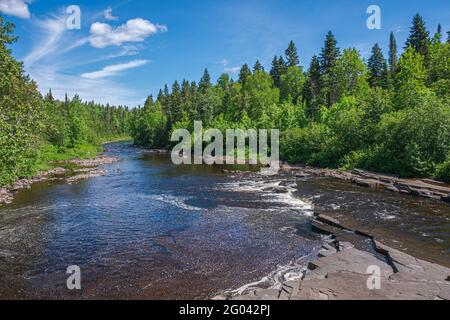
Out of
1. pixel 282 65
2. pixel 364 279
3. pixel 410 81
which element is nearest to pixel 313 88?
pixel 410 81

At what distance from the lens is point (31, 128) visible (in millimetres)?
21766

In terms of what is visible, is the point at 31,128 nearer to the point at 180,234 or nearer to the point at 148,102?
the point at 180,234

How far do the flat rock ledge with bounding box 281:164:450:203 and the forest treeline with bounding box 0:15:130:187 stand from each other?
28212mm

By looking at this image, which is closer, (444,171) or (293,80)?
(444,171)

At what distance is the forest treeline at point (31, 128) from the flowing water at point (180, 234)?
4775 mm

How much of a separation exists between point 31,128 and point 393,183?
3075cm

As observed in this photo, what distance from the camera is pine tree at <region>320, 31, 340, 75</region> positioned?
69.9m

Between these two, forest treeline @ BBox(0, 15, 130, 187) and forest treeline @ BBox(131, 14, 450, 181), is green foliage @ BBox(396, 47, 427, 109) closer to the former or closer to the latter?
forest treeline @ BBox(131, 14, 450, 181)

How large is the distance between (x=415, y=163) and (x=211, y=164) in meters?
29.2

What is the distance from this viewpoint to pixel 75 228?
2078cm

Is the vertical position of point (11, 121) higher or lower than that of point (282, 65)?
lower

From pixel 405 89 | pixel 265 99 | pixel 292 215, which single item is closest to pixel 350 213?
pixel 292 215

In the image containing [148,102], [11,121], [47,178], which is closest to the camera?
[11,121]

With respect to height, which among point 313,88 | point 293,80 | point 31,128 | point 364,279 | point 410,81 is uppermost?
point 293,80
